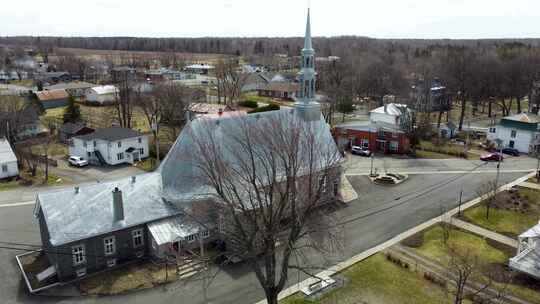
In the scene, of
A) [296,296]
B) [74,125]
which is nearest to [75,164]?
[74,125]

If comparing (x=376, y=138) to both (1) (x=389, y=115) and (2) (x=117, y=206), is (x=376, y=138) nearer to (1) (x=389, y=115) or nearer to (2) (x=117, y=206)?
(1) (x=389, y=115)

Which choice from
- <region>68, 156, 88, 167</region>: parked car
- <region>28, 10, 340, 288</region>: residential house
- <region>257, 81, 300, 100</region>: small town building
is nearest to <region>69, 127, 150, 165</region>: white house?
<region>68, 156, 88, 167</region>: parked car

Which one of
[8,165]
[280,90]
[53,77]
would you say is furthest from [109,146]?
[53,77]

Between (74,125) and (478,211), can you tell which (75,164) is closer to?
(74,125)

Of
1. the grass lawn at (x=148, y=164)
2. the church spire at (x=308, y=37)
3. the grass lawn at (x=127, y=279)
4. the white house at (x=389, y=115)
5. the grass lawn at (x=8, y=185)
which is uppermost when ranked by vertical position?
the church spire at (x=308, y=37)

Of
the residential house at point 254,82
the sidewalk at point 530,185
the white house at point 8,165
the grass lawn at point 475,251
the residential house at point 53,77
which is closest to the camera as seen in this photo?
the grass lawn at point 475,251

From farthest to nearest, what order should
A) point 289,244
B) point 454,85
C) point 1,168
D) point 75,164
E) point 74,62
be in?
point 74,62
point 454,85
point 75,164
point 1,168
point 289,244

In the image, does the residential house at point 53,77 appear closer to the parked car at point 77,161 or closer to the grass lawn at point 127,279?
the parked car at point 77,161

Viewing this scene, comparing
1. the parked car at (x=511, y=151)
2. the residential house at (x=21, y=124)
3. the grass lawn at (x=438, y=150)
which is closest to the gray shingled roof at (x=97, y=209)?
the residential house at (x=21, y=124)
